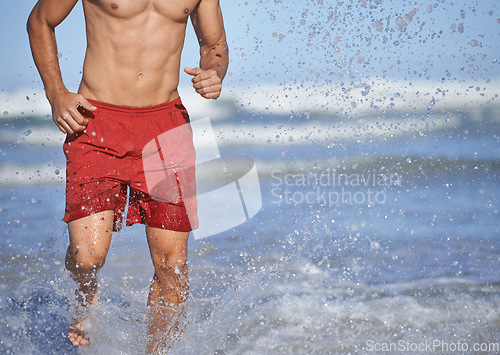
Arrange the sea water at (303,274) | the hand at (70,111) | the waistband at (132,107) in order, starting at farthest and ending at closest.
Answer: the sea water at (303,274)
the waistband at (132,107)
the hand at (70,111)

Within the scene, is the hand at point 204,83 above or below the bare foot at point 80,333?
above

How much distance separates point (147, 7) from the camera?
2.32 metres

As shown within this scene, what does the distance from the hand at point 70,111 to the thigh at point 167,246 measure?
1.58 ft

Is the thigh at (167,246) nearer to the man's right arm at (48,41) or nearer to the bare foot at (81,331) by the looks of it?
the bare foot at (81,331)

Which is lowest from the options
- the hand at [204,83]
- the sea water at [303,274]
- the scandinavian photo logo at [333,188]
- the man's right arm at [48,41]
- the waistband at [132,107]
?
the scandinavian photo logo at [333,188]

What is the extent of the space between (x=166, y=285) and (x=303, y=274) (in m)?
1.41

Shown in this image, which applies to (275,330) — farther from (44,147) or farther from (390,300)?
(44,147)

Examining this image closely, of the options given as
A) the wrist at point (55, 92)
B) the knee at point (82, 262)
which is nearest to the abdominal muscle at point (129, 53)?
the wrist at point (55, 92)

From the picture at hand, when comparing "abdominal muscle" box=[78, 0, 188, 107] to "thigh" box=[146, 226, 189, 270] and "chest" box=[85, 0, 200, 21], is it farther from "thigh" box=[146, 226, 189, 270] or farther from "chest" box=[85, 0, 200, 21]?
"thigh" box=[146, 226, 189, 270]

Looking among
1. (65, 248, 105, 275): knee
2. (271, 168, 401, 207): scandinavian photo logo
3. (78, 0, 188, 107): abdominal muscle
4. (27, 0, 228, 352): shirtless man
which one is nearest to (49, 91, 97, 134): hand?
(27, 0, 228, 352): shirtless man

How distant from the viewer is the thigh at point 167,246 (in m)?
2.39

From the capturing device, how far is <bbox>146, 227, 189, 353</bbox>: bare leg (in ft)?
7.88

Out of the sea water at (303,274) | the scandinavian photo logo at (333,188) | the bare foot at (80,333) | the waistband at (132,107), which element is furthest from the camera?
the scandinavian photo logo at (333,188)

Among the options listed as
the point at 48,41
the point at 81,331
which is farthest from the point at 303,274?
the point at 48,41
